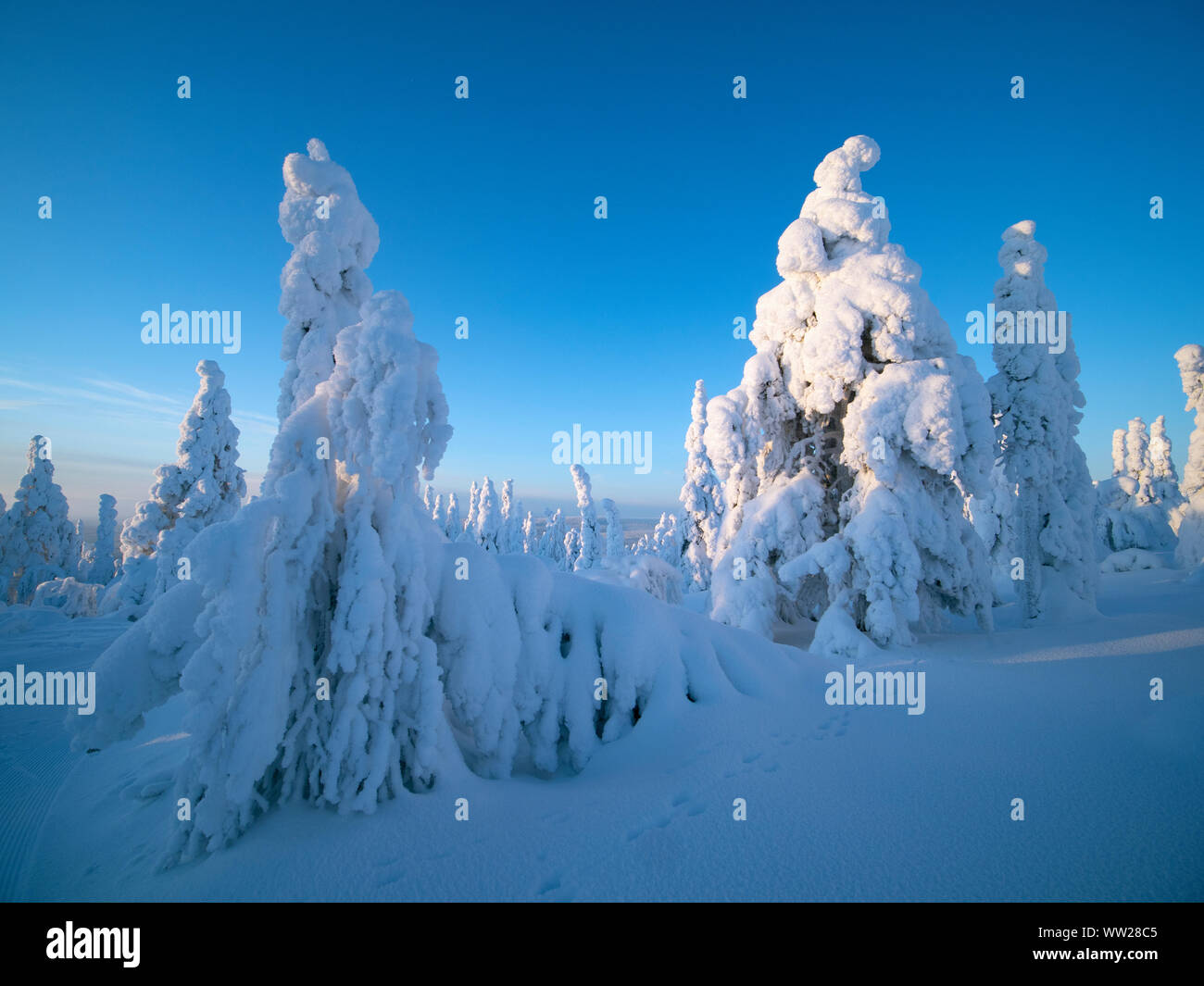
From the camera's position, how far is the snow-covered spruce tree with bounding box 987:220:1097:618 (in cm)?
1462

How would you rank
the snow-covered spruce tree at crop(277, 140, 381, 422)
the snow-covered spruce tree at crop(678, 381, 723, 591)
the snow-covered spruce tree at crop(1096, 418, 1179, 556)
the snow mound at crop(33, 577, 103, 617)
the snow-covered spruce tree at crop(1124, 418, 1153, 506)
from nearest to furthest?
1. the snow-covered spruce tree at crop(277, 140, 381, 422)
2. the snow mound at crop(33, 577, 103, 617)
3. the snow-covered spruce tree at crop(678, 381, 723, 591)
4. the snow-covered spruce tree at crop(1096, 418, 1179, 556)
5. the snow-covered spruce tree at crop(1124, 418, 1153, 506)

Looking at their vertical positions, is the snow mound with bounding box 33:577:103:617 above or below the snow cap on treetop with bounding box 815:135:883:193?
below

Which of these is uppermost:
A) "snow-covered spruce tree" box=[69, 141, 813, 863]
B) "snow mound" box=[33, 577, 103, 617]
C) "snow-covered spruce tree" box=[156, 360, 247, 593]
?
"snow-covered spruce tree" box=[156, 360, 247, 593]

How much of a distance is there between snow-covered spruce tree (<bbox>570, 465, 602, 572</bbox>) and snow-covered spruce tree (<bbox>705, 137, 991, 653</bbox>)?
32011mm

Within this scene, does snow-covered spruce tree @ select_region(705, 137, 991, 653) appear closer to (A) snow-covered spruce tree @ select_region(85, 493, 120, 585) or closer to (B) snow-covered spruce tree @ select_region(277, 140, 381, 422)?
(B) snow-covered spruce tree @ select_region(277, 140, 381, 422)

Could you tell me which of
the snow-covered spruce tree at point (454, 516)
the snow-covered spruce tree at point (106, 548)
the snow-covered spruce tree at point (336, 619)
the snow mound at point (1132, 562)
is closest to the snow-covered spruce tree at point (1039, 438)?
the snow-covered spruce tree at point (336, 619)

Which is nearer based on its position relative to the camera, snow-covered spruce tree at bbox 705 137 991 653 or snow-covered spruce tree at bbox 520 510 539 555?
snow-covered spruce tree at bbox 705 137 991 653

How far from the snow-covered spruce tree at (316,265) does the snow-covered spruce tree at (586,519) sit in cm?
3956

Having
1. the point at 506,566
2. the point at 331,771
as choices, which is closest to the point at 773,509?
the point at 506,566

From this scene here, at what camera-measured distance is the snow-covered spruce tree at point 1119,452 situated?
40031 mm

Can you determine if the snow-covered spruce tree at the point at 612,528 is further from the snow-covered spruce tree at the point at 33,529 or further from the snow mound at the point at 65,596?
the snow-covered spruce tree at the point at 33,529

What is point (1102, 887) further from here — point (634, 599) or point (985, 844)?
point (634, 599)

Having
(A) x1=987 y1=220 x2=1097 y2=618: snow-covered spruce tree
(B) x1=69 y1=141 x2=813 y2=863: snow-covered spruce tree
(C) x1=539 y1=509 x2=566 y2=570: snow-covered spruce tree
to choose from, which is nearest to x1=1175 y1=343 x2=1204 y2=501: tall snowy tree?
(A) x1=987 y1=220 x2=1097 y2=618: snow-covered spruce tree
